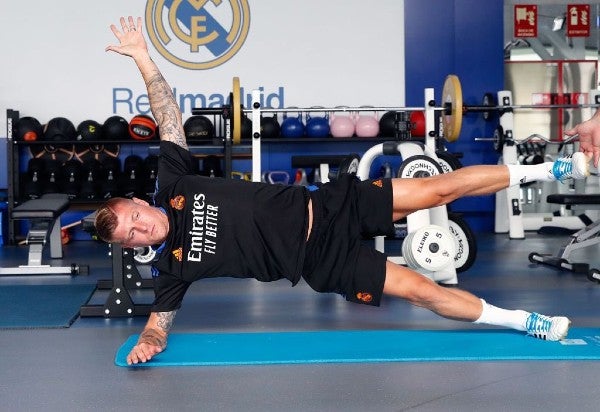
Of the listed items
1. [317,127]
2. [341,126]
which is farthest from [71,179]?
[341,126]

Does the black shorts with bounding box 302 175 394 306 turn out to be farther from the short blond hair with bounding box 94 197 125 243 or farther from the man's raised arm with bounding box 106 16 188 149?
the short blond hair with bounding box 94 197 125 243

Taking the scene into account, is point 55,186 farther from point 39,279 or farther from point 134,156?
point 39,279

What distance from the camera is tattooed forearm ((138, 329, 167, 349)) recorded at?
3209mm

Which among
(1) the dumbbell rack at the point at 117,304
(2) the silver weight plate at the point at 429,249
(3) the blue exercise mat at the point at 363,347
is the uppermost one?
(2) the silver weight plate at the point at 429,249

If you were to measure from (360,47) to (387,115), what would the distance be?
856 millimetres

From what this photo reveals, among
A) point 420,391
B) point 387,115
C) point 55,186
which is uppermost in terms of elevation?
point 387,115

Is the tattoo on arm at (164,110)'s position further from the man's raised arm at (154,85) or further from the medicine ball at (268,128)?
the medicine ball at (268,128)

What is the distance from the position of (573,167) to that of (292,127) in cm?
471

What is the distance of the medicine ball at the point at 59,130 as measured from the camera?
296 inches

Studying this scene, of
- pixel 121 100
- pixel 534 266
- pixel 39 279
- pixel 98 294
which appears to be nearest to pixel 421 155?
pixel 534 266

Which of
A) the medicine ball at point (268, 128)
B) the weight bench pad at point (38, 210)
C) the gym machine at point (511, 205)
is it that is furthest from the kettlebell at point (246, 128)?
the gym machine at point (511, 205)

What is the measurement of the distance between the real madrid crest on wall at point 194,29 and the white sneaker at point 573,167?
5.28 meters

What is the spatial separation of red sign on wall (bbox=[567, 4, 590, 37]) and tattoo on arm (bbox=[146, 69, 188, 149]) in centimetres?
655

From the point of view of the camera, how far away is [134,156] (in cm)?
779
